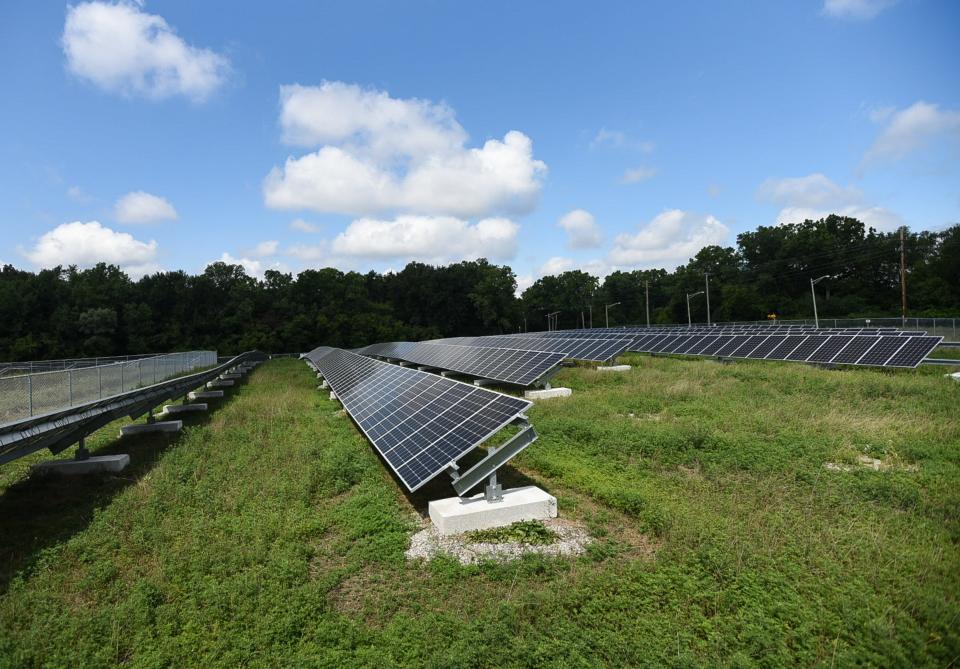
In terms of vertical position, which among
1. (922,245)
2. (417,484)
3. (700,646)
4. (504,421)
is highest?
(922,245)

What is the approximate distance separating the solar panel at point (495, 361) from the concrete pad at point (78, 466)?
13.4 meters

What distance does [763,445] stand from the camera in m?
11.1

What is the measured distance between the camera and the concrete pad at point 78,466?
1198 centimetres

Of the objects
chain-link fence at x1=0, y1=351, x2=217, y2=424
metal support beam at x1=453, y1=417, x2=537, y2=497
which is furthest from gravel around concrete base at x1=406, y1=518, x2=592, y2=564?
chain-link fence at x1=0, y1=351, x2=217, y2=424

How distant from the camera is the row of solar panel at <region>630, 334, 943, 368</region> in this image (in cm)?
2184

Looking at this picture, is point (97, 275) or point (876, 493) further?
point (97, 275)

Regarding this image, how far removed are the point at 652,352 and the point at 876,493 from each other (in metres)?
27.7

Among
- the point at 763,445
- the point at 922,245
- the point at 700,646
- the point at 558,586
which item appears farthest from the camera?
the point at 922,245

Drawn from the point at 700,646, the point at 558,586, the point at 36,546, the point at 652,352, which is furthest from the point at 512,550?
the point at 652,352

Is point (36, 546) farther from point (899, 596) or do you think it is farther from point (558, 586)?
point (899, 596)

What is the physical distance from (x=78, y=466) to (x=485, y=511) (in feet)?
35.4

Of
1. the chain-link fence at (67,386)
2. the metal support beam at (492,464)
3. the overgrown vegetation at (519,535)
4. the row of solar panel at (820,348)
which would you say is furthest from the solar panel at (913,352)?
the chain-link fence at (67,386)

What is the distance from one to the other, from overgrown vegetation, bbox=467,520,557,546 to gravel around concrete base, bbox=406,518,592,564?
95 mm

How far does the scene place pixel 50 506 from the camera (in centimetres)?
981
